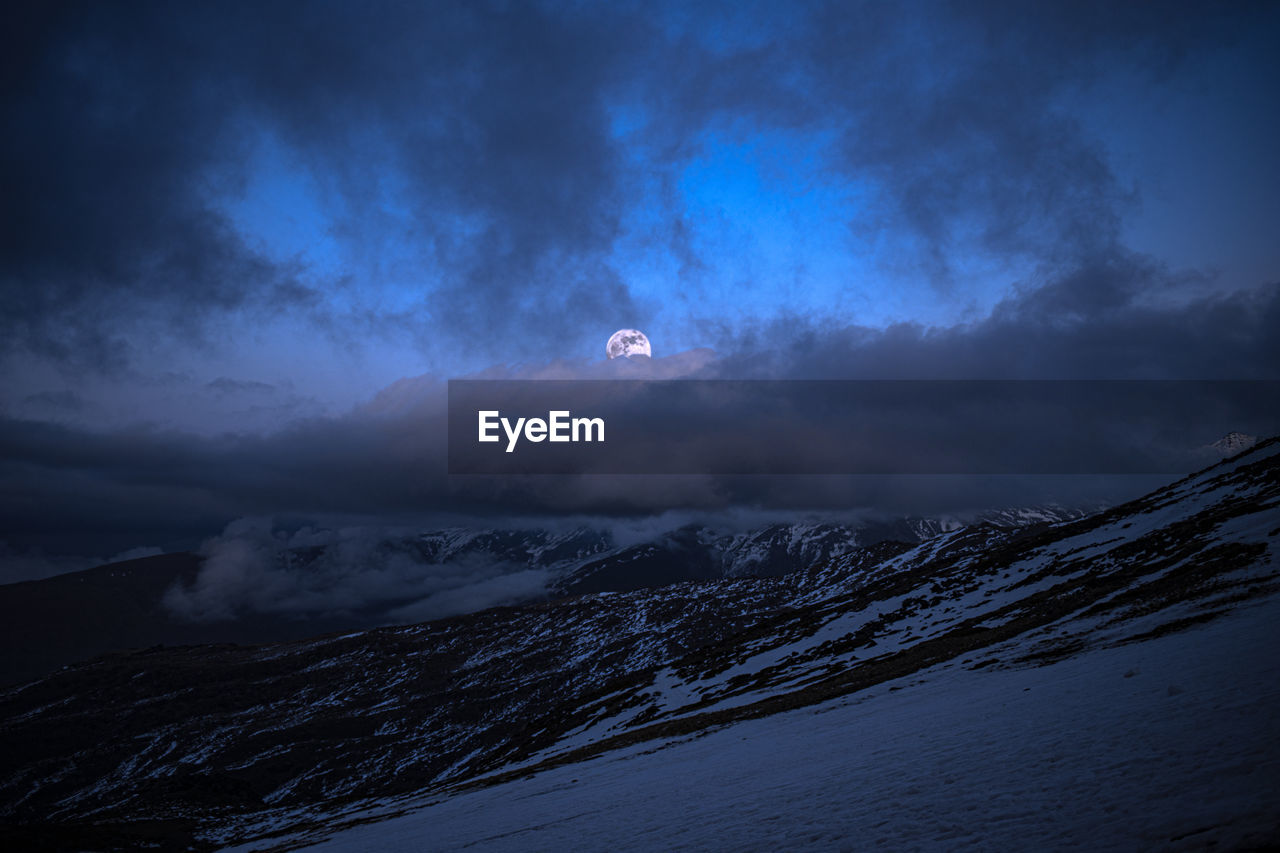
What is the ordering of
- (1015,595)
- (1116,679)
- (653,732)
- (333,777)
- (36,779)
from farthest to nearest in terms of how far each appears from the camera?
1. (36,779)
2. (333,777)
3. (1015,595)
4. (653,732)
5. (1116,679)

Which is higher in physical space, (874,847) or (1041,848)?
(1041,848)

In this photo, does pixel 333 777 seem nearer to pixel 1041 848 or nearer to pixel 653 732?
pixel 653 732

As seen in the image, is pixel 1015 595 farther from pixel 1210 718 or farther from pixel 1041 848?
pixel 1041 848

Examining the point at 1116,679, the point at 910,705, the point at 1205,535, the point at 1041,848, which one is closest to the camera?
the point at 1041,848

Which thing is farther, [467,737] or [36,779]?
[36,779]

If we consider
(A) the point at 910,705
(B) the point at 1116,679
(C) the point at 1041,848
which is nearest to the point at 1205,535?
(A) the point at 910,705

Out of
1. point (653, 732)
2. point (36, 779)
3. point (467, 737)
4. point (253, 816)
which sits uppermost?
point (653, 732)

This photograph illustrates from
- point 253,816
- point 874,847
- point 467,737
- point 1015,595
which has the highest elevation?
point 874,847

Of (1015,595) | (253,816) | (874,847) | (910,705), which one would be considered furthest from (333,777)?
(874,847)

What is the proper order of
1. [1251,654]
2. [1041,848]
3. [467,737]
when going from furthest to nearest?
1. [467,737]
2. [1251,654]
3. [1041,848]
